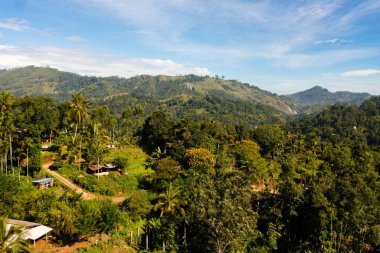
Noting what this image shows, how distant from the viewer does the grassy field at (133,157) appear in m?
56.8

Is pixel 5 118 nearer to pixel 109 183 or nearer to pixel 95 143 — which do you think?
pixel 95 143

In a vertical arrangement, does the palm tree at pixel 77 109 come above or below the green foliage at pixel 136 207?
above

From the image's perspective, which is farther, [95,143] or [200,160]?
[95,143]

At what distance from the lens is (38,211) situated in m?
33.1

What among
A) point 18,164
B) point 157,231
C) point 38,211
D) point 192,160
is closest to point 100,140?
point 18,164

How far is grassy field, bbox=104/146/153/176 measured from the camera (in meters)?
56.8

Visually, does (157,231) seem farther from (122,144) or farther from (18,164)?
(122,144)

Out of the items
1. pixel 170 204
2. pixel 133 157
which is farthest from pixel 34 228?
pixel 133 157

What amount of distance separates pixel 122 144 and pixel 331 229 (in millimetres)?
55461

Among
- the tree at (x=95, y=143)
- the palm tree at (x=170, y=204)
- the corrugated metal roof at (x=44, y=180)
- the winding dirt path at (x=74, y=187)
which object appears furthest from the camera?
the tree at (x=95, y=143)

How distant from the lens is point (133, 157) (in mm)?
63781

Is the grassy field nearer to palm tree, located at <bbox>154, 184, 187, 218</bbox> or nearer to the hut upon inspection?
palm tree, located at <bbox>154, 184, 187, 218</bbox>

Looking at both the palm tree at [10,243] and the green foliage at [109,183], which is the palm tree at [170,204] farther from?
A: the palm tree at [10,243]

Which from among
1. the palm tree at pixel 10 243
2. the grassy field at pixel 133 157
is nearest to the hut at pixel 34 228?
the palm tree at pixel 10 243
